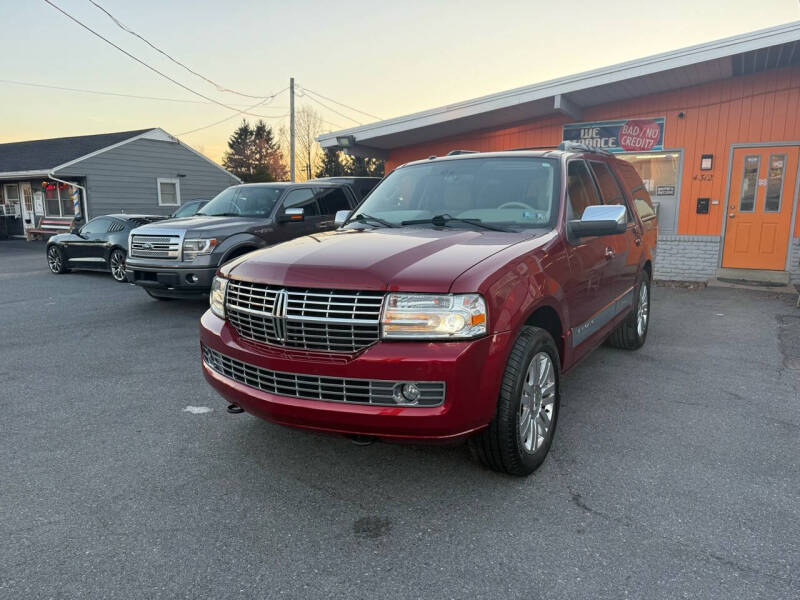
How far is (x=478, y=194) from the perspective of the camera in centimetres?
402

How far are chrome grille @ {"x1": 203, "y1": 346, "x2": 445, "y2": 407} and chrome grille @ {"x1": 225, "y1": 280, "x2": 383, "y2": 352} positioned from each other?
0.16m

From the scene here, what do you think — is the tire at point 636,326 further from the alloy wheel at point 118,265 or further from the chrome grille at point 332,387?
the alloy wheel at point 118,265

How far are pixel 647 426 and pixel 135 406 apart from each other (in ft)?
12.6

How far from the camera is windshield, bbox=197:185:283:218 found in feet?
27.9

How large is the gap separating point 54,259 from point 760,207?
1491 cm

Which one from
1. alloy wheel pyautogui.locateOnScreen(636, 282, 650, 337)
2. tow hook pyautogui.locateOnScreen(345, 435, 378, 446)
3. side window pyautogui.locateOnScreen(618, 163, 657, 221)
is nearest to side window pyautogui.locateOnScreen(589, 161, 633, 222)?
side window pyautogui.locateOnScreen(618, 163, 657, 221)

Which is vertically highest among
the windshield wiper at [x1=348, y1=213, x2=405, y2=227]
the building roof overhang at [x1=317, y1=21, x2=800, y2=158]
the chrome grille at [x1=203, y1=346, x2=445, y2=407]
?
the building roof overhang at [x1=317, y1=21, x2=800, y2=158]

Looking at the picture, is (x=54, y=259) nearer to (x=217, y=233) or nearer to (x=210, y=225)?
(x=210, y=225)

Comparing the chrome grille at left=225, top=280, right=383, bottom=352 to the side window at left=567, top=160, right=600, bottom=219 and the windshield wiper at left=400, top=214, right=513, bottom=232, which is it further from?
the side window at left=567, top=160, right=600, bottom=219

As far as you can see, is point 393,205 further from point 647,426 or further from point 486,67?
point 486,67

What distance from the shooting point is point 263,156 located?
58.5m

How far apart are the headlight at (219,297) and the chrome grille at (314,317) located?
1.13 feet

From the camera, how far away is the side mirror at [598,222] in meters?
3.56

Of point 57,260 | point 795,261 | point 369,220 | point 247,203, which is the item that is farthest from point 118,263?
point 795,261
